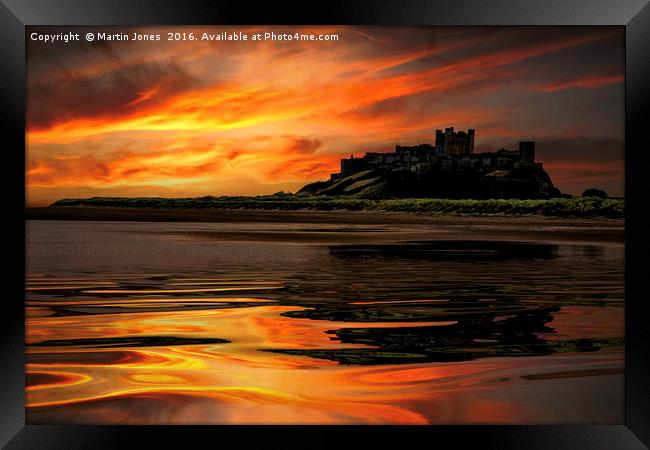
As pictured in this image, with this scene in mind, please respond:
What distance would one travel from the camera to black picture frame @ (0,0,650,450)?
14.8 feet

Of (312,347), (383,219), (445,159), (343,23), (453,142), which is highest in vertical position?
(343,23)

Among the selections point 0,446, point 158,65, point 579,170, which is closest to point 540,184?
point 579,170

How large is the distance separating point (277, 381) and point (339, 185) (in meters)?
2.48

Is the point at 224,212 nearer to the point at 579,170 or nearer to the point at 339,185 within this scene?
the point at 339,185

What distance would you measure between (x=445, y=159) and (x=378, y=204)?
1197 millimetres

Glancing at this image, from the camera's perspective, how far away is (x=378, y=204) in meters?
7.30

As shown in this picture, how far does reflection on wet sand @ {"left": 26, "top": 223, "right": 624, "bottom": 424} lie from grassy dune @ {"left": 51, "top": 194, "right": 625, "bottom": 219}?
415 millimetres

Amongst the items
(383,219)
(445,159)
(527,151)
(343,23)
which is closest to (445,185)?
(445,159)

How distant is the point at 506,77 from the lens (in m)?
6.10

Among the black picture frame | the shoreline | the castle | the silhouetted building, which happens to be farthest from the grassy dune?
the black picture frame

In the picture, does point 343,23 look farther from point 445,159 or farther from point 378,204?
point 378,204

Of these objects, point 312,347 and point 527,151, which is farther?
point 527,151

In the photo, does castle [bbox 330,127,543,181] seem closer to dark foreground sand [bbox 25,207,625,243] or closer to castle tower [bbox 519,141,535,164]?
castle tower [bbox 519,141,535,164]

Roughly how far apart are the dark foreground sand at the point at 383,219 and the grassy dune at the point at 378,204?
0.07 metres
